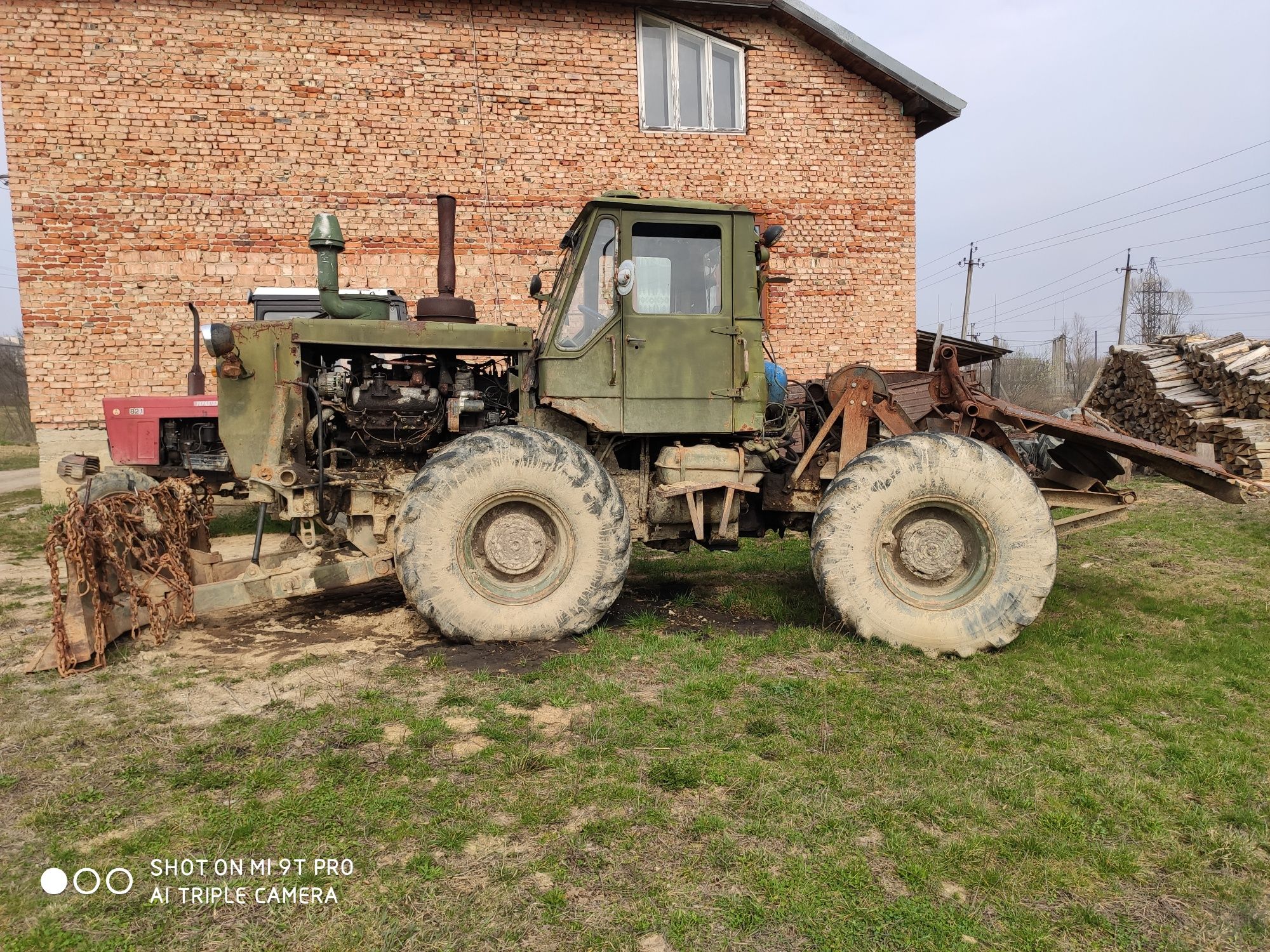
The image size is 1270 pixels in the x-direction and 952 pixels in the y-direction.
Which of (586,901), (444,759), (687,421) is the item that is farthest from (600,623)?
(586,901)

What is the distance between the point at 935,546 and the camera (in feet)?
16.7

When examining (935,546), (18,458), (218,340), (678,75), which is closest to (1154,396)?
(678,75)

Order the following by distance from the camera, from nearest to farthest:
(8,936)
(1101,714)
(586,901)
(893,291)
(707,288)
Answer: (8,936) < (586,901) < (1101,714) < (707,288) < (893,291)

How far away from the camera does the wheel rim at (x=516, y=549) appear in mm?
4957

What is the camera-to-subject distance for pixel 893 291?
1287cm

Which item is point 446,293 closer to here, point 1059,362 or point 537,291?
point 537,291

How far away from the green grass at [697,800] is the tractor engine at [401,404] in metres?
1.68

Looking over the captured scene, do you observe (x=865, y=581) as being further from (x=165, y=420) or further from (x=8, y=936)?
(x=165, y=420)

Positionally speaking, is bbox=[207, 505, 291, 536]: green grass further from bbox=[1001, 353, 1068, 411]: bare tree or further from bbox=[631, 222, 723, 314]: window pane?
bbox=[1001, 353, 1068, 411]: bare tree

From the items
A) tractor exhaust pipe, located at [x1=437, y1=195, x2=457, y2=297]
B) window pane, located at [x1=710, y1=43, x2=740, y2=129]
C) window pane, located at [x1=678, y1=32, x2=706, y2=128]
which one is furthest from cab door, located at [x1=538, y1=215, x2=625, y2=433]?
window pane, located at [x1=710, y1=43, x2=740, y2=129]

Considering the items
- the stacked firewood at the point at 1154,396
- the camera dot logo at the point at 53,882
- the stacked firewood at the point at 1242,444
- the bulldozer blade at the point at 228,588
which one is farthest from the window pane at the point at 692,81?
the camera dot logo at the point at 53,882

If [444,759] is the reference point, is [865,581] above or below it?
above

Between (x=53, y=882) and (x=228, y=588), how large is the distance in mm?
2514

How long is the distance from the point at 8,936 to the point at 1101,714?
461 centimetres
